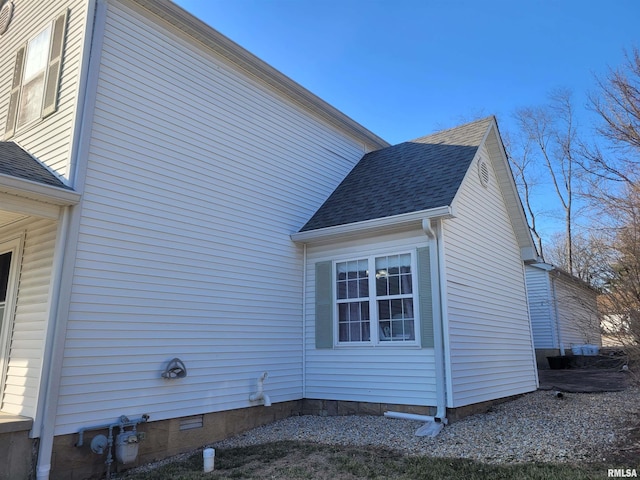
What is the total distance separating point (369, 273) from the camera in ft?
25.7

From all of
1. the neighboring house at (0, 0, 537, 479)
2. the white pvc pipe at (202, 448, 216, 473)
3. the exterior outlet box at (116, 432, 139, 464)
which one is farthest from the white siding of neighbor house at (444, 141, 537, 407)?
the exterior outlet box at (116, 432, 139, 464)

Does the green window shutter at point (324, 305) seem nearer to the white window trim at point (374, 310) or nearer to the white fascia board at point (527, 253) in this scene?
the white window trim at point (374, 310)

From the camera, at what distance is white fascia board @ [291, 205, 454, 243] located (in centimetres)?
698

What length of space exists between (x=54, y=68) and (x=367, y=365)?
6.46 meters

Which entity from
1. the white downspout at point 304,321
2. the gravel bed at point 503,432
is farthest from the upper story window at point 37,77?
the gravel bed at point 503,432

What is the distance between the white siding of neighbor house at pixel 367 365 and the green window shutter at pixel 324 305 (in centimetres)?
12

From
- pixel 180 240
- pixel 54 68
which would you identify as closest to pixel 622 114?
pixel 180 240

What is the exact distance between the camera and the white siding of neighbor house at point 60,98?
5.77 m

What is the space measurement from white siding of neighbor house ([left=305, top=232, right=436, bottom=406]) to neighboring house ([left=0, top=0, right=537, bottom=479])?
0.03 metres

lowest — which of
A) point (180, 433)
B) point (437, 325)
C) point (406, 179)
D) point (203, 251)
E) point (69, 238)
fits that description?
point (180, 433)

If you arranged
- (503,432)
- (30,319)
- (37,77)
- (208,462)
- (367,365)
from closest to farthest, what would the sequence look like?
(208,462) < (30,319) < (503,432) < (37,77) < (367,365)

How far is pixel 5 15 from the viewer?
323 inches

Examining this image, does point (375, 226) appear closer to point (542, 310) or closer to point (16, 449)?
point (16, 449)

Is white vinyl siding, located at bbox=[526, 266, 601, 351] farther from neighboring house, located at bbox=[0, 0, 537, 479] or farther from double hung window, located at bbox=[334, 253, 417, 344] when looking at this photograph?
double hung window, located at bbox=[334, 253, 417, 344]
